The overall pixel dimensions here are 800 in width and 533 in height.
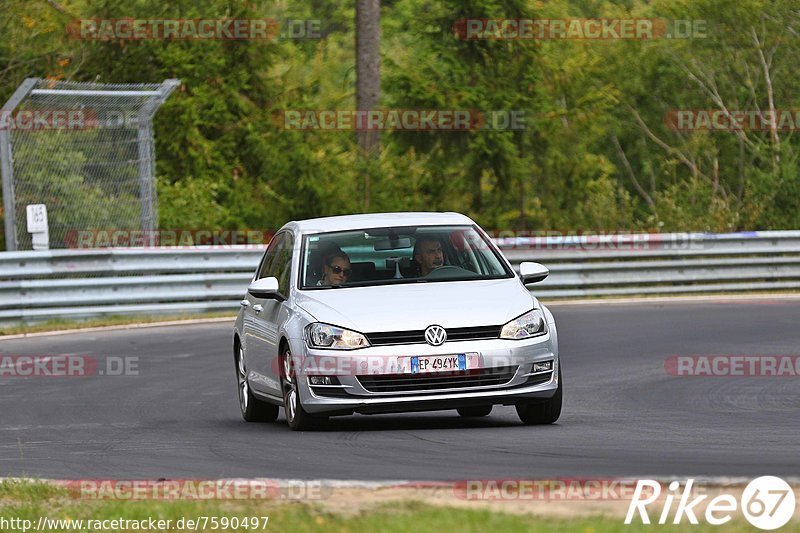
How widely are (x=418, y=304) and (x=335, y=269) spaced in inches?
42.5

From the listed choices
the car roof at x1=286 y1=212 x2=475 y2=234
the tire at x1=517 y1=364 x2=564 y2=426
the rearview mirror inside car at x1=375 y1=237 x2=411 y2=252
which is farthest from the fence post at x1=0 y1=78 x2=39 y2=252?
the tire at x1=517 y1=364 x2=564 y2=426

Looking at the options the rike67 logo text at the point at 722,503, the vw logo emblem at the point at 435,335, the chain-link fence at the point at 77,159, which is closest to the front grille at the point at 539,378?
the vw logo emblem at the point at 435,335

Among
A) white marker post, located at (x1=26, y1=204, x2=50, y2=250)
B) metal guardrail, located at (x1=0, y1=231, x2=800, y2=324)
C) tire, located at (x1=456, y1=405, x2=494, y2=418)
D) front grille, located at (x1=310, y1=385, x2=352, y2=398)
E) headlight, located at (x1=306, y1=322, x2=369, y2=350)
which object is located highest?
headlight, located at (x1=306, y1=322, x2=369, y2=350)

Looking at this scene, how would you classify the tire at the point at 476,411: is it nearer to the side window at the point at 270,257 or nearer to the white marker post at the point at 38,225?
the side window at the point at 270,257

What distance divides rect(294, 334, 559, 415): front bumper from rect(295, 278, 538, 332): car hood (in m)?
0.16

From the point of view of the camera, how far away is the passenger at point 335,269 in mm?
12391

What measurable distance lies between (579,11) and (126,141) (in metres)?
44.8

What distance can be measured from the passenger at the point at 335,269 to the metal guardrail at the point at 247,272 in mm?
11912

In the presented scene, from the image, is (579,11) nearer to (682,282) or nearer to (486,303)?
(682,282)

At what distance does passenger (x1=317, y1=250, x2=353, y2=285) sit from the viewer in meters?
12.4

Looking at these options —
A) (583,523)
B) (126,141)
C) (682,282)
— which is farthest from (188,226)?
(583,523)

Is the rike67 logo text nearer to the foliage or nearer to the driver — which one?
the driver

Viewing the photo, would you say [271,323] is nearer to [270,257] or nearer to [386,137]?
[270,257]

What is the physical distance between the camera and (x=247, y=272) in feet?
85.4
